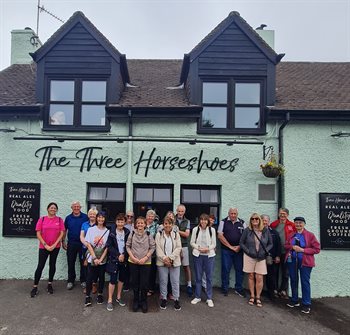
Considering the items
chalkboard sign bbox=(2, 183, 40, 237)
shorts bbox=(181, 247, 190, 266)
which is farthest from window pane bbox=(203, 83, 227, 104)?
chalkboard sign bbox=(2, 183, 40, 237)

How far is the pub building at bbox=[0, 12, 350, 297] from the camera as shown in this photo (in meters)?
7.01

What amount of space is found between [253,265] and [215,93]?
446cm

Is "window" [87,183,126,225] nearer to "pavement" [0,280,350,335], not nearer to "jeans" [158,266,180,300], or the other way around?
"pavement" [0,280,350,335]

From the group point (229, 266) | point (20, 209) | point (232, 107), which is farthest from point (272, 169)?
point (20, 209)

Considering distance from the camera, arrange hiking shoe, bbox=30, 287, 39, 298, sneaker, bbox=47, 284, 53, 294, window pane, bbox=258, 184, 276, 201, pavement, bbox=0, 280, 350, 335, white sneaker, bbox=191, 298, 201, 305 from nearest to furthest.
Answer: pavement, bbox=0, 280, 350, 335 < white sneaker, bbox=191, 298, 201, 305 < hiking shoe, bbox=30, 287, 39, 298 < sneaker, bbox=47, 284, 53, 294 < window pane, bbox=258, 184, 276, 201

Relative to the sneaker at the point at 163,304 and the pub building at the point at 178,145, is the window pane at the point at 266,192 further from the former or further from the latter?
the sneaker at the point at 163,304

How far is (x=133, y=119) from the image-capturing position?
287 inches

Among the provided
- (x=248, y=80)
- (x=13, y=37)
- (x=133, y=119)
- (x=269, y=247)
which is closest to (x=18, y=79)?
(x=13, y=37)

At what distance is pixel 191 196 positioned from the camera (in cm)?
726

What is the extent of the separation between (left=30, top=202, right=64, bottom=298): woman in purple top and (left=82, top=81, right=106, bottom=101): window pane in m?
3.08

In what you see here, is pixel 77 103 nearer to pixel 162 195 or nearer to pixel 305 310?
pixel 162 195

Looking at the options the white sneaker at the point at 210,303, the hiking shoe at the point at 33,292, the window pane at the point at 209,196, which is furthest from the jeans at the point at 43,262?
the window pane at the point at 209,196

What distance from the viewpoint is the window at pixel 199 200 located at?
7195 mm

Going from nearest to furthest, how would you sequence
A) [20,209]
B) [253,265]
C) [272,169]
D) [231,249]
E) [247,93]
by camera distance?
1. [253,265]
2. [231,249]
3. [272,169]
4. [20,209]
5. [247,93]
